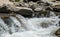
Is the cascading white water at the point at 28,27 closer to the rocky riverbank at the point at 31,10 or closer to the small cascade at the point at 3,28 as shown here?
Result: the small cascade at the point at 3,28

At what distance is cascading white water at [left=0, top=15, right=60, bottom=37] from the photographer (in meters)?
9.11

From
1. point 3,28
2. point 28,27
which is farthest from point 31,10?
point 3,28

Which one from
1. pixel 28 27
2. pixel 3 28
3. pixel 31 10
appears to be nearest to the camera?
pixel 3 28

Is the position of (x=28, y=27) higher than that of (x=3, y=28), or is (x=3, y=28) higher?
(x=3, y=28)

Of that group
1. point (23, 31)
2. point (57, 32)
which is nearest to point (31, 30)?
point (23, 31)

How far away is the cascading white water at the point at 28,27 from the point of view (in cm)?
911

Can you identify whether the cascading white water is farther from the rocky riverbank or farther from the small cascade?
the rocky riverbank

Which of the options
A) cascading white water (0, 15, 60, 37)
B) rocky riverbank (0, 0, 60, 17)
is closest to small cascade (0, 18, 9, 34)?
cascading white water (0, 15, 60, 37)

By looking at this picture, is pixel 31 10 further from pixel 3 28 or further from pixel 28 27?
pixel 3 28

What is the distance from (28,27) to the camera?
1045cm

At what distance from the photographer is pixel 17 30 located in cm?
993

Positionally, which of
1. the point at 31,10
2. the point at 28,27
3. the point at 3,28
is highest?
the point at 31,10

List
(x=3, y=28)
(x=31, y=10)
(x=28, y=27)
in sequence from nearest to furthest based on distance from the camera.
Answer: (x=3, y=28)
(x=28, y=27)
(x=31, y=10)

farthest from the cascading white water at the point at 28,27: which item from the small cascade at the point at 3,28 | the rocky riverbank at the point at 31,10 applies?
the rocky riverbank at the point at 31,10
